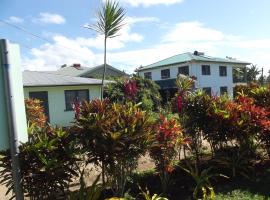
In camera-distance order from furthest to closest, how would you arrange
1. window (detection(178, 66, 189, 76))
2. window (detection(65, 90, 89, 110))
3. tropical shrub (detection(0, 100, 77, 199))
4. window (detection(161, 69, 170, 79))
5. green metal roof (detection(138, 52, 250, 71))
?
window (detection(161, 69, 170, 79)) < window (detection(178, 66, 189, 76)) < green metal roof (detection(138, 52, 250, 71)) < window (detection(65, 90, 89, 110)) < tropical shrub (detection(0, 100, 77, 199))

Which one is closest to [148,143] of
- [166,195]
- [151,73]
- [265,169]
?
[166,195]

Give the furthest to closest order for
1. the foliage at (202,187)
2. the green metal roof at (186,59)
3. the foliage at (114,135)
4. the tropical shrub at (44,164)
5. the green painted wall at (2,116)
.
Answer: the green metal roof at (186,59)
the foliage at (202,187)
the foliage at (114,135)
the tropical shrub at (44,164)
the green painted wall at (2,116)

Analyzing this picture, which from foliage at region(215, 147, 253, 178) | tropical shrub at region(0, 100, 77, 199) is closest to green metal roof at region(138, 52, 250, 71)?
foliage at region(215, 147, 253, 178)

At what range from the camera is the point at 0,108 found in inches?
152

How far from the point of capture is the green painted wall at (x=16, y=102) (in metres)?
3.87

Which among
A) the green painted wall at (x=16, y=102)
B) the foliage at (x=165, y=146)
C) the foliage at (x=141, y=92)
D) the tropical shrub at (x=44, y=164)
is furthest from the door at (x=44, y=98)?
the green painted wall at (x=16, y=102)

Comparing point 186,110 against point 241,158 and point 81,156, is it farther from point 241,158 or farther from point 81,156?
point 81,156

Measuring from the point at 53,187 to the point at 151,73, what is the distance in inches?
1528

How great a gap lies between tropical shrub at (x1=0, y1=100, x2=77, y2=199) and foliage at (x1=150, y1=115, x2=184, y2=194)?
4.89 feet

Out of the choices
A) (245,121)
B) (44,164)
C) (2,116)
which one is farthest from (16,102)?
(245,121)

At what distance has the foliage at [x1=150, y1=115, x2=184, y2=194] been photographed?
6.30 m

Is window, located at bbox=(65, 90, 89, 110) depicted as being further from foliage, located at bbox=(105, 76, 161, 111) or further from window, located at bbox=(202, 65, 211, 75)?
window, located at bbox=(202, 65, 211, 75)

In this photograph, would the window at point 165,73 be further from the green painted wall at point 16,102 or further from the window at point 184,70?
the green painted wall at point 16,102

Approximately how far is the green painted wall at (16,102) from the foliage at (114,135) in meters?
1.51
